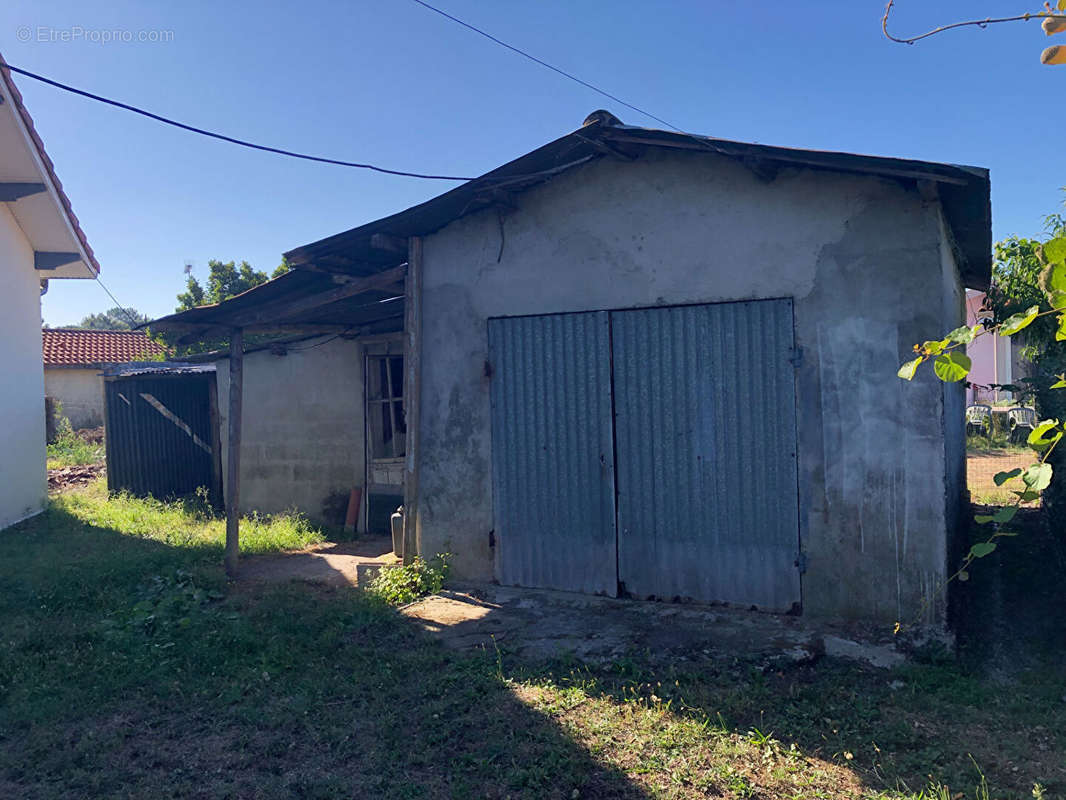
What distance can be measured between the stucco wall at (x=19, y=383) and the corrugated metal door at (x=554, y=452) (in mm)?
7423

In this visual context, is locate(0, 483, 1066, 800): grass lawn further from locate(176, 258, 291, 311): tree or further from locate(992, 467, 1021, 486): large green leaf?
locate(176, 258, 291, 311): tree

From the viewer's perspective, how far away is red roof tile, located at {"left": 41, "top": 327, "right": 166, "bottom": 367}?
23031mm

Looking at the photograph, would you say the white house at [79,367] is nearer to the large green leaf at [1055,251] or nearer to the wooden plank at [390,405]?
the wooden plank at [390,405]

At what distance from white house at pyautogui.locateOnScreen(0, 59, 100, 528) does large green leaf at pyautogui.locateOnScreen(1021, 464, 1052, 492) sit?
10284 mm

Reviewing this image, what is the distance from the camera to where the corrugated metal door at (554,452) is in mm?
6121

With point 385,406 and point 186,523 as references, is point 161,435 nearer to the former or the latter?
point 186,523

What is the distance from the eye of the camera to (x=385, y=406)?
10.5m

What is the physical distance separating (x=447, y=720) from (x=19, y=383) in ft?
30.6

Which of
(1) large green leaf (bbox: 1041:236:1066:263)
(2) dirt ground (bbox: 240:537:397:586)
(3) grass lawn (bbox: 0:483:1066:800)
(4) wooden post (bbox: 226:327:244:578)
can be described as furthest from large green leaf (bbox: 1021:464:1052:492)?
(4) wooden post (bbox: 226:327:244:578)

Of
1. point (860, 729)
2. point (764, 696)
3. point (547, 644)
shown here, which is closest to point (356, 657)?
point (547, 644)

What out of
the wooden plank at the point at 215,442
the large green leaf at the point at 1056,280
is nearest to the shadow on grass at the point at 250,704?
the large green leaf at the point at 1056,280

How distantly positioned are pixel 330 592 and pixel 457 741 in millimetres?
3191

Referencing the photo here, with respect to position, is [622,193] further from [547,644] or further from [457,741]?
[457,741]

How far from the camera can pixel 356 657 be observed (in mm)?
5125
